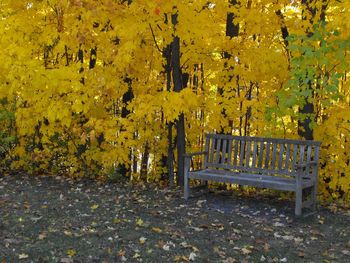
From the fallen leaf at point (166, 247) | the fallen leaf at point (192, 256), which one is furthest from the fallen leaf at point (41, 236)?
the fallen leaf at point (192, 256)

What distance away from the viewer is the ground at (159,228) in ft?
16.4

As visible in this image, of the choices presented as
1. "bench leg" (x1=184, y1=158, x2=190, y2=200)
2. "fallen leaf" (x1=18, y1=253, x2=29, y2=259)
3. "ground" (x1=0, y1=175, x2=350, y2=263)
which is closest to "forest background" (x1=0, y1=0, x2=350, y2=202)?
"bench leg" (x1=184, y1=158, x2=190, y2=200)

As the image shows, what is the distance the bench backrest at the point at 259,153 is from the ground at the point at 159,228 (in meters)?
0.55

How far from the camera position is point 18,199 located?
7.32 m

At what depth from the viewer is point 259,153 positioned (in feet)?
24.2

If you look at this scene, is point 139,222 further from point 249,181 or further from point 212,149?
point 212,149

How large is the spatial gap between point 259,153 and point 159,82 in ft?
8.54

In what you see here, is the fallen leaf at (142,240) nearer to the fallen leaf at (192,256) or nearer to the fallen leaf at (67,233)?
the fallen leaf at (192,256)

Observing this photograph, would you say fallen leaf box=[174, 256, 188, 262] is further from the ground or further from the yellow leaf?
the yellow leaf

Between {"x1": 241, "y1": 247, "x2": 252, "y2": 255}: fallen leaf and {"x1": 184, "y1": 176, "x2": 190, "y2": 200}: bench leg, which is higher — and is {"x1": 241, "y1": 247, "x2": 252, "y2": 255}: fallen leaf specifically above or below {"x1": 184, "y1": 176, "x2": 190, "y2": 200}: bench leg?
below

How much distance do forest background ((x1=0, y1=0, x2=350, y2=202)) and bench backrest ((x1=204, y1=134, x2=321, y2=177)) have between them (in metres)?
0.49

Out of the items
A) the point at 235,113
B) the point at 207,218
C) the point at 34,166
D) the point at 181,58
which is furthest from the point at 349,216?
the point at 34,166

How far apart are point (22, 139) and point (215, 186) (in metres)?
4.25

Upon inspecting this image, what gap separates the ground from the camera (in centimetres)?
499
